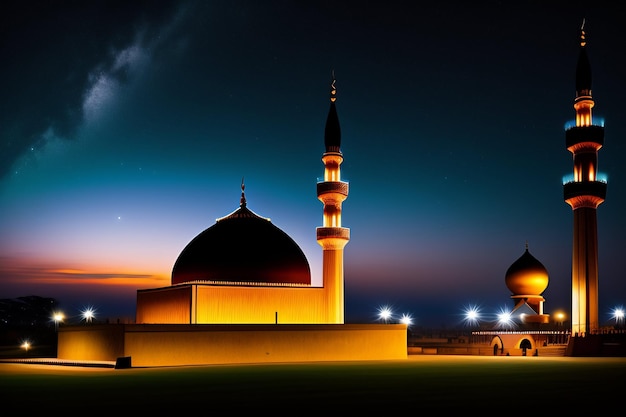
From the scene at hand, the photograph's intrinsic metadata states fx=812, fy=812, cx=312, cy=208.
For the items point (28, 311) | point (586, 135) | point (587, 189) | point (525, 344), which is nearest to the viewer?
point (587, 189)

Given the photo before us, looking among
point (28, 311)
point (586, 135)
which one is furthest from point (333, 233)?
point (28, 311)

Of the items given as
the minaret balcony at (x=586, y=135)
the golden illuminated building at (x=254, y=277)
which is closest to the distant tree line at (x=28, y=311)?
the golden illuminated building at (x=254, y=277)

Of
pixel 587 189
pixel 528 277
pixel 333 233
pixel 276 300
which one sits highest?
pixel 587 189

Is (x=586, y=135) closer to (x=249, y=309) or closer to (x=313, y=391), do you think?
(x=249, y=309)

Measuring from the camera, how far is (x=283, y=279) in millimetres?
42656

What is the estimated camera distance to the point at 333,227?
4562 cm

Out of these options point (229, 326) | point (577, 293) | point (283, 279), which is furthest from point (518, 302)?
point (229, 326)

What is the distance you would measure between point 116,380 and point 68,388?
335 centimetres

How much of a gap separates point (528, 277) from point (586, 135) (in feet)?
40.9

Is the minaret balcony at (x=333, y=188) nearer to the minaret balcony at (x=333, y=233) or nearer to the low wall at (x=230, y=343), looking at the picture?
the minaret balcony at (x=333, y=233)

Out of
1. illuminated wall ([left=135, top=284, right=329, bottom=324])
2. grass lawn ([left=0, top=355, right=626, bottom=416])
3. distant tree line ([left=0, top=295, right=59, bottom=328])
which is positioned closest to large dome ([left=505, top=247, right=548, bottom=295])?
illuminated wall ([left=135, top=284, right=329, bottom=324])

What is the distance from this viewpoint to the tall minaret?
4419 centimetres

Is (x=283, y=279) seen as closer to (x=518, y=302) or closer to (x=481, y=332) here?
(x=481, y=332)

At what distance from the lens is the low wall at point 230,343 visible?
115 ft
